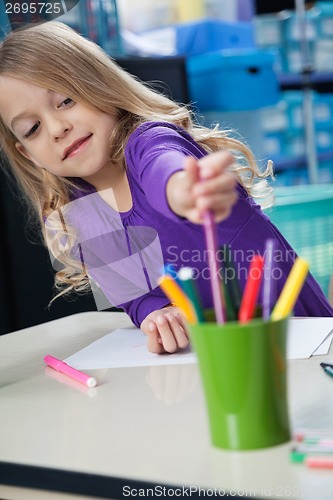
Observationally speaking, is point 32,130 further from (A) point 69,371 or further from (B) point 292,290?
(B) point 292,290

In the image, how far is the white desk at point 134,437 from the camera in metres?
0.51

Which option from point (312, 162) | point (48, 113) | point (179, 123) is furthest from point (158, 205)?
point (312, 162)

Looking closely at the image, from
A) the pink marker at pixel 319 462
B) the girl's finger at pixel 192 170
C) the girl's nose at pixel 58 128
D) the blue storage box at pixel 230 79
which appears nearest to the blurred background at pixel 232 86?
the blue storage box at pixel 230 79

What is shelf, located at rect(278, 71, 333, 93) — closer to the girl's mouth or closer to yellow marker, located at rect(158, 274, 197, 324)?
the girl's mouth

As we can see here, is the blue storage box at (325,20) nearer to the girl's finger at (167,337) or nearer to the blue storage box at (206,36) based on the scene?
the blue storage box at (206,36)

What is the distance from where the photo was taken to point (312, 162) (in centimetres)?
352

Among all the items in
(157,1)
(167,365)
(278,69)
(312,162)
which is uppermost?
(167,365)

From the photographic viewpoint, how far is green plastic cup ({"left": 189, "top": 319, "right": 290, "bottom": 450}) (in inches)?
20.2

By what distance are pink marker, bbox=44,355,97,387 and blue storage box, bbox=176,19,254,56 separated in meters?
2.35

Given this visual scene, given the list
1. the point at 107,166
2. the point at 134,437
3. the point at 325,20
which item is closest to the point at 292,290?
the point at 134,437

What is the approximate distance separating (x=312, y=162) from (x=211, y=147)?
230cm

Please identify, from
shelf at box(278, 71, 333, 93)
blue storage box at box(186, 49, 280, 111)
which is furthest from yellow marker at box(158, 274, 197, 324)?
shelf at box(278, 71, 333, 93)

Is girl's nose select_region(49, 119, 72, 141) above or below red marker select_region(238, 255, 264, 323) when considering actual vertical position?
below

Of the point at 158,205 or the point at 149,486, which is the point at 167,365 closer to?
the point at 158,205
